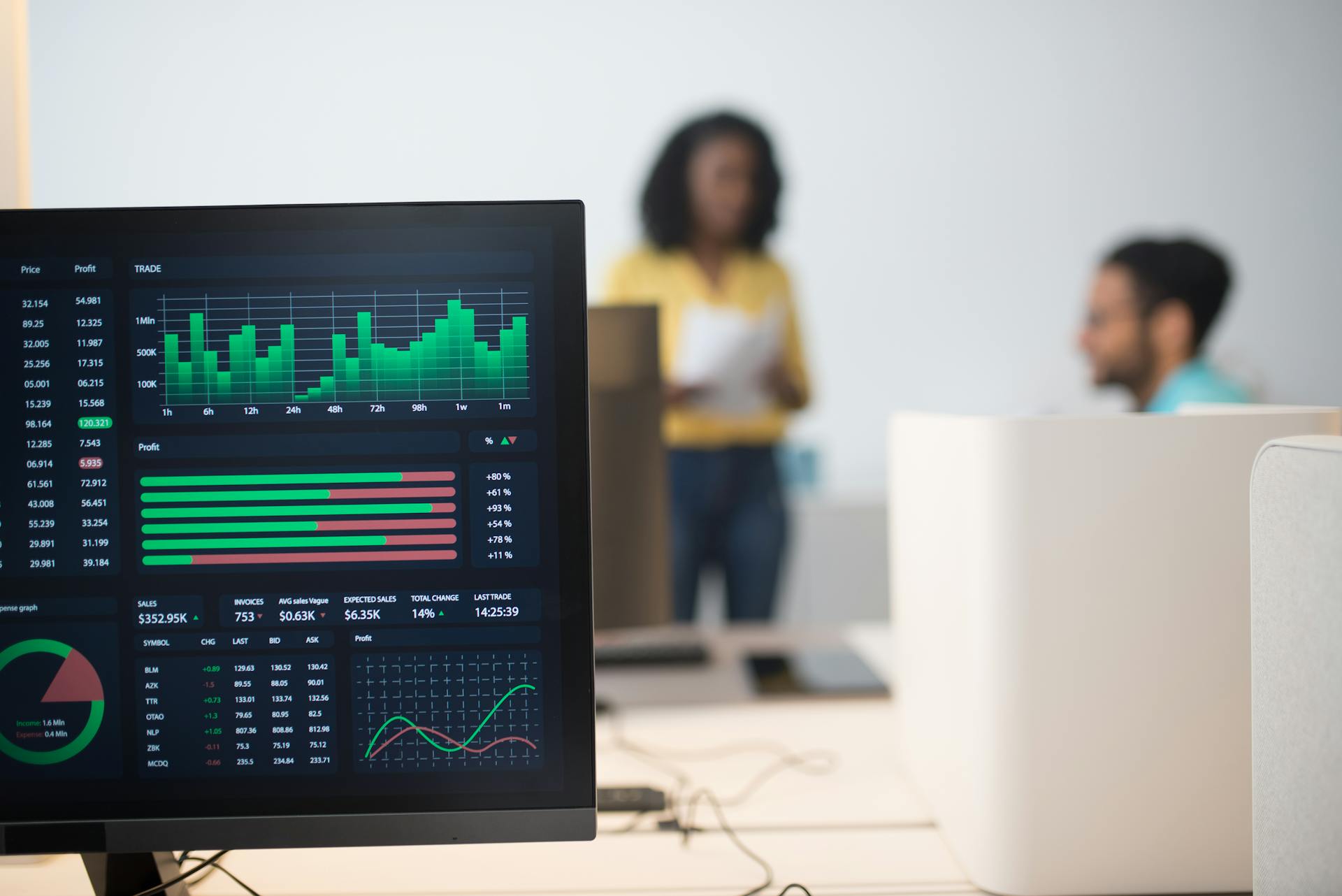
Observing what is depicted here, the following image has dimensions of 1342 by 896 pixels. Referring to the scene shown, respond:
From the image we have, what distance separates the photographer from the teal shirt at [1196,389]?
1827mm

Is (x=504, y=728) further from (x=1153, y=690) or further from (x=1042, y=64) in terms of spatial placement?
(x=1042, y=64)

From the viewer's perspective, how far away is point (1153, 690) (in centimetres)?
72

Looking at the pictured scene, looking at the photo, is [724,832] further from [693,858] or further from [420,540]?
[420,540]

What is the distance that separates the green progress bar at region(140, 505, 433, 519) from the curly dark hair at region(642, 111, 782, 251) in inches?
62.7

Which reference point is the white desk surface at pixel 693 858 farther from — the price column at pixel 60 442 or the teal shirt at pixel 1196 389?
the teal shirt at pixel 1196 389

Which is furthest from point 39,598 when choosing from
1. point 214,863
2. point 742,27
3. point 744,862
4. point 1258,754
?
point 742,27

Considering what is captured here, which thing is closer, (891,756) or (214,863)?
(214,863)

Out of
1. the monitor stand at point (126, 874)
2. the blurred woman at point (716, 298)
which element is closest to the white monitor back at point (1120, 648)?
the monitor stand at point (126, 874)

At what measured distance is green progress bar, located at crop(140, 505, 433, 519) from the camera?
0.64m

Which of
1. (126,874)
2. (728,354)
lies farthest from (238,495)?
(728,354)

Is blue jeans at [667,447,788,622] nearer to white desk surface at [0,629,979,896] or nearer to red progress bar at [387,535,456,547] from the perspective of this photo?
white desk surface at [0,629,979,896]

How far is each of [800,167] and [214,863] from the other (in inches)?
121

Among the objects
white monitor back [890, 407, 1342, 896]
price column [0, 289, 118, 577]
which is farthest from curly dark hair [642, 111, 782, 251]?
price column [0, 289, 118, 577]

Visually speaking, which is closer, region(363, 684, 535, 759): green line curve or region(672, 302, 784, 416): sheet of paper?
region(363, 684, 535, 759): green line curve
